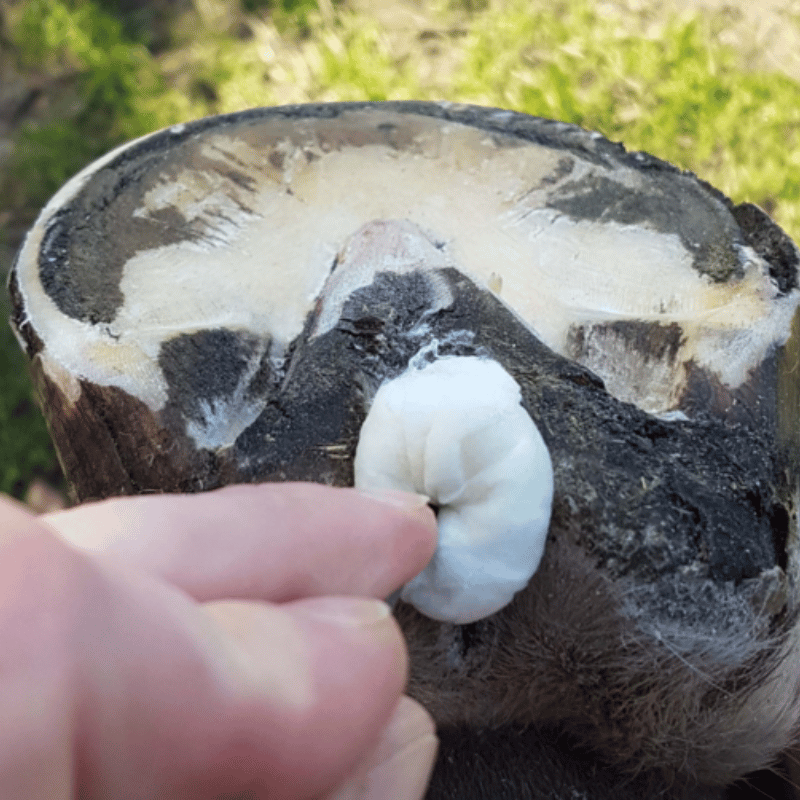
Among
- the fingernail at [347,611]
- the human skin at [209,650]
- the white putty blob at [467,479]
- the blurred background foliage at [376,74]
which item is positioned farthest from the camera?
the blurred background foliage at [376,74]

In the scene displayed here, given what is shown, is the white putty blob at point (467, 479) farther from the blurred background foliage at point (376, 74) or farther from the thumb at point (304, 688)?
the blurred background foliage at point (376, 74)

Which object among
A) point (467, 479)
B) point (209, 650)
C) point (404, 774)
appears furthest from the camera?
point (467, 479)

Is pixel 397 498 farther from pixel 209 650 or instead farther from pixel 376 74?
pixel 376 74

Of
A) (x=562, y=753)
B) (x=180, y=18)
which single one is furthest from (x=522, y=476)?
(x=180, y=18)

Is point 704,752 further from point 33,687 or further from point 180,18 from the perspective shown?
point 180,18

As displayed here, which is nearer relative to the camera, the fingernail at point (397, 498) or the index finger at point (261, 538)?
the index finger at point (261, 538)

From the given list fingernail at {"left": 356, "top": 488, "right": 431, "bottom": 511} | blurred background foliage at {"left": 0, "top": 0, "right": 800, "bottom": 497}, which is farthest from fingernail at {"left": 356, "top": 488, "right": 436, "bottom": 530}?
blurred background foliage at {"left": 0, "top": 0, "right": 800, "bottom": 497}

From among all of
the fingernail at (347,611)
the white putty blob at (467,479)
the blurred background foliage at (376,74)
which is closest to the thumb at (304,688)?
the fingernail at (347,611)

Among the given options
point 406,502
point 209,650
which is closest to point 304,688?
point 209,650
